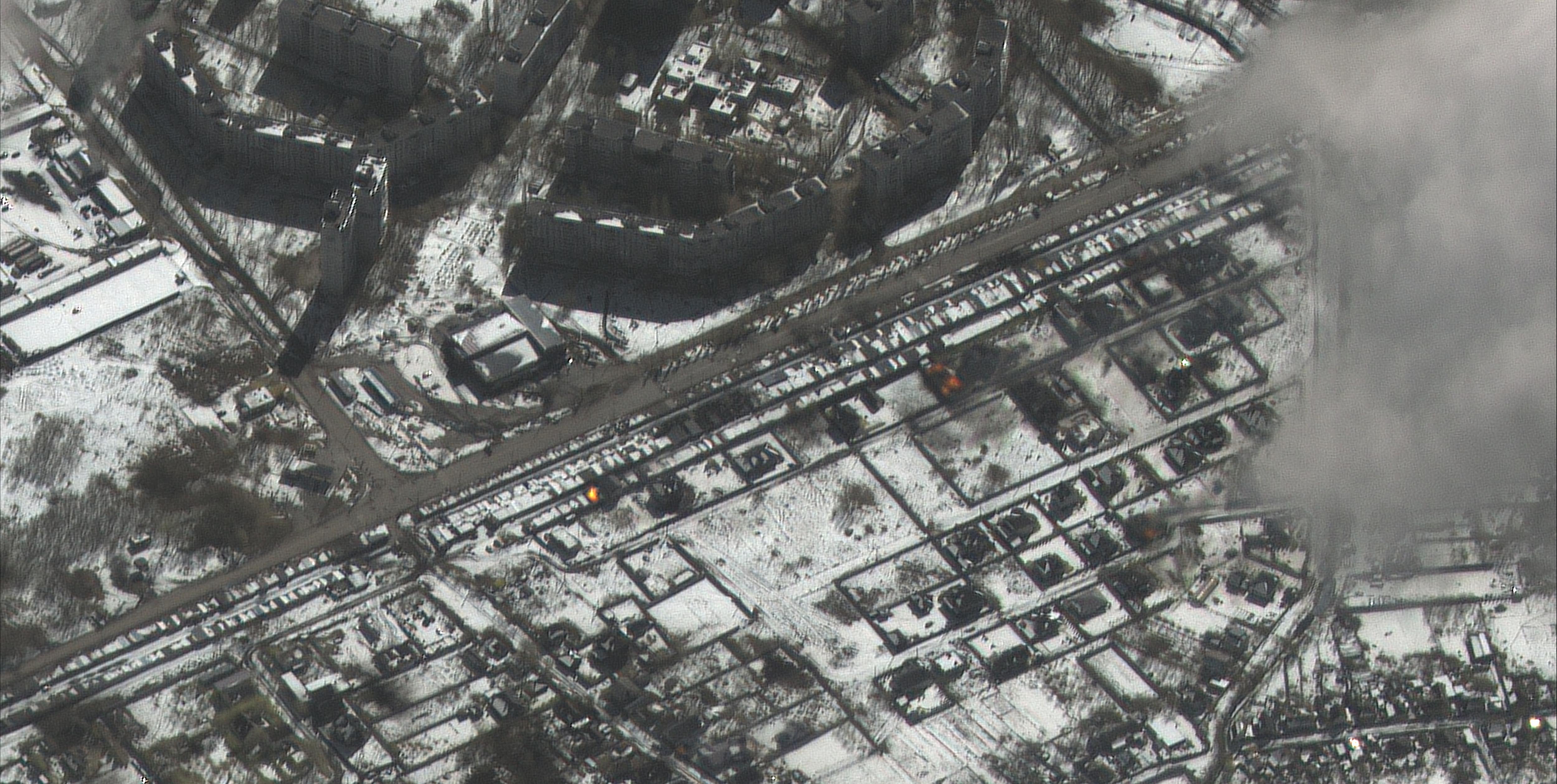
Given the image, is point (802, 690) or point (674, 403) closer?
point (802, 690)

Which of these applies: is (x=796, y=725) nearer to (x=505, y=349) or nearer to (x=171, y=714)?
(x=505, y=349)

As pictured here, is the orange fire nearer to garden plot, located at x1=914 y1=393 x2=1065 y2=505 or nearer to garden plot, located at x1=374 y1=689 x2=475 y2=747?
garden plot, located at x1=914 y1=393 x2=1065 y2=505

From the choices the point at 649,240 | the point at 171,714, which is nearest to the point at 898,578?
the point at 649,240

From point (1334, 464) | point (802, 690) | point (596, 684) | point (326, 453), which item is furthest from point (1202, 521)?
point (326, 453)

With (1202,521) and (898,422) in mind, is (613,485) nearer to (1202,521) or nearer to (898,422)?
(898,422)

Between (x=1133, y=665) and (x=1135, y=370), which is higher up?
(x=1135, y=370)

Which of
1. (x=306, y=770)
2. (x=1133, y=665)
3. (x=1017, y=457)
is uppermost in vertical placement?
(x=1017, y=457)
